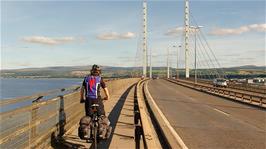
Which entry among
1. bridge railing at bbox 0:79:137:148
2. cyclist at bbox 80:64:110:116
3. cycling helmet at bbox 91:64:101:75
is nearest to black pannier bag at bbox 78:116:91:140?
cyclist at bbox 80:64:110:116

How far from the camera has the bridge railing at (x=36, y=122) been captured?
7255 mm

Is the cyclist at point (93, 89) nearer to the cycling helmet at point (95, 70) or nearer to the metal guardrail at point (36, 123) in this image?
the cycling helmet at point (95, 70)

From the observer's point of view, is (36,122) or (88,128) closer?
(36,122)

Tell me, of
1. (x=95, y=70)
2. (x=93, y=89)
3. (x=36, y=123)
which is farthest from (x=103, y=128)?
(x=36, y=123)

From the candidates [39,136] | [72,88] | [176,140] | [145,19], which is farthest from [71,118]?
[145,19]

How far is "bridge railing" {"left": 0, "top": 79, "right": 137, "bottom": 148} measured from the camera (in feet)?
23.8

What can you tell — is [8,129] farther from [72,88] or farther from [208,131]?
[208,131]

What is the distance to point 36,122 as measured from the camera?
352 inches

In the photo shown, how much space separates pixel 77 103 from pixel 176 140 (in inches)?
178

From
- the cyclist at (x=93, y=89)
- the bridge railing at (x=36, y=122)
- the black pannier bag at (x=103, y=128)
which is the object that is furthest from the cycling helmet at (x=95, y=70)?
the bridge railing at (x=36, y=122)

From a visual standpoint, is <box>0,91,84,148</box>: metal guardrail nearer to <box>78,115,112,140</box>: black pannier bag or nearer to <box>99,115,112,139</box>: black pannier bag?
<box>78,115,112,140</box>: black pannier bag

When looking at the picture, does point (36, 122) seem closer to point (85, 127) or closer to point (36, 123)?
point (36, 123)

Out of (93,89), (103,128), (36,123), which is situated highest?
(93,89)

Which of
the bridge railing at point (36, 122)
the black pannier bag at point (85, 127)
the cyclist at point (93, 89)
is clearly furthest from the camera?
the cyclist at point (93, 89)
